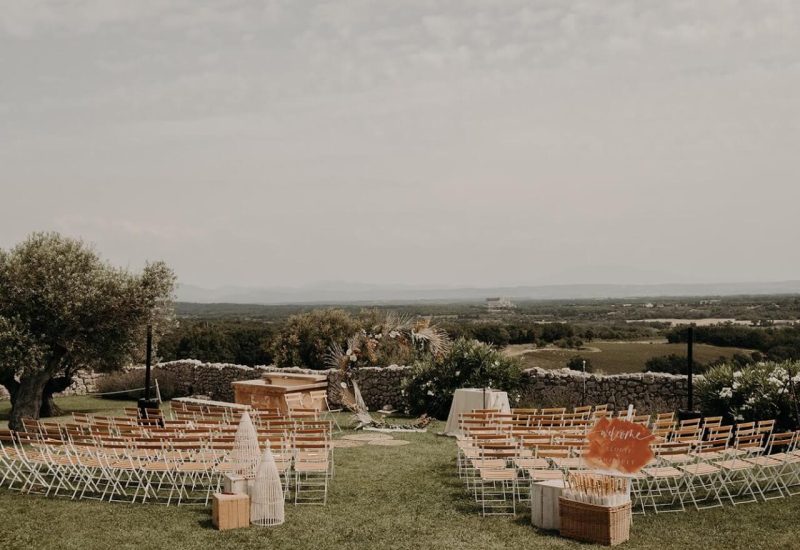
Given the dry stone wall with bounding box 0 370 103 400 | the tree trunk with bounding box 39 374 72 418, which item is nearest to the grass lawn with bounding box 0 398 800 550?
the tree trunk with bounding box 39 374 72 418

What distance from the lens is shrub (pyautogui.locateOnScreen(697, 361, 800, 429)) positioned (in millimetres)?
12148

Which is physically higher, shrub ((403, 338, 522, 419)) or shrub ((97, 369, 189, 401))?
shrub ((403, 338, 522, 419))

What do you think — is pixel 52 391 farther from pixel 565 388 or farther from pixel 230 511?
pixel 565 388

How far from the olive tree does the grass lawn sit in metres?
5.25

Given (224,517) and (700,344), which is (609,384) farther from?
(700,344)

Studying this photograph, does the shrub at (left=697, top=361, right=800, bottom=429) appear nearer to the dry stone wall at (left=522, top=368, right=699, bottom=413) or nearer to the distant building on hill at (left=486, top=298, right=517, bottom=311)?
the dry stone wall at (left=522, top=368, right=699, bottom=413)

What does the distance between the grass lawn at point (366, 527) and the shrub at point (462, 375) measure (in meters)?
7.10

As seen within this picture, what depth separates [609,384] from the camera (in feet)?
57.0

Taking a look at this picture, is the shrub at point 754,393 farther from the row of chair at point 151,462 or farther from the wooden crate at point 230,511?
the wooden crate at point 230,511

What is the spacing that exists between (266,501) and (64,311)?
8.07 m

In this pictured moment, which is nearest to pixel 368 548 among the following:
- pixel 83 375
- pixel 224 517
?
pixel 224 517

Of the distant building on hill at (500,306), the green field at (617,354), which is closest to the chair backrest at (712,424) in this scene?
the green field at (617,354)

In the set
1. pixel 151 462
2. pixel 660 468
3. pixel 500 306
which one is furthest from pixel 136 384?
pixel 500 306

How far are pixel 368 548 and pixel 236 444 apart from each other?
2.33m
